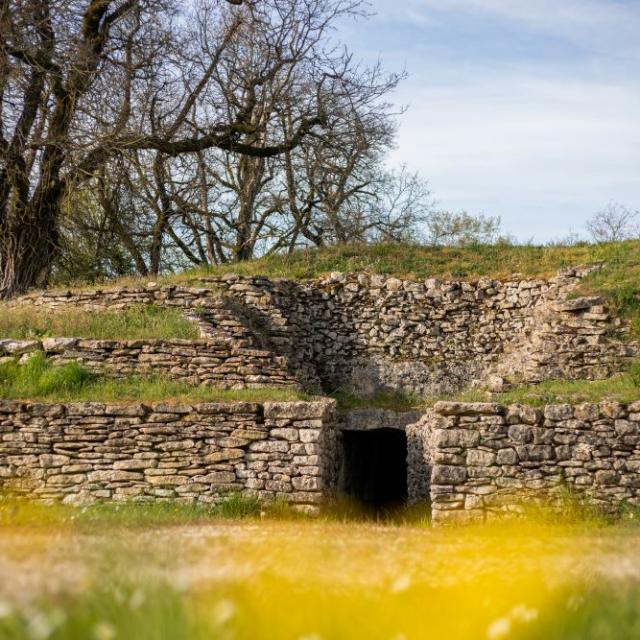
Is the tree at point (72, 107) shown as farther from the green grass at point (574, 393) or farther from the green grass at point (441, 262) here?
the green grass at point (574, 393)

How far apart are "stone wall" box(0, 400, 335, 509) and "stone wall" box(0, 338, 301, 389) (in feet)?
6.67

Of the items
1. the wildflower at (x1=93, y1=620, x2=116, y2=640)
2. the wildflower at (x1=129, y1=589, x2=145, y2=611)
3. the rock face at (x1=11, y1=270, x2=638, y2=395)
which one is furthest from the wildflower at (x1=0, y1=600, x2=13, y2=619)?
the rock face at (x1=11, y1=270, x2=638, y2=395)

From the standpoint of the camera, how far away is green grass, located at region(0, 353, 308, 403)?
1280 centimetres

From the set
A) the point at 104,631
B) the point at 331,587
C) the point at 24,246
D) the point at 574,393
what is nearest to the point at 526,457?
the point at 574,393

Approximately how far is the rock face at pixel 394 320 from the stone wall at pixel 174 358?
1761mm

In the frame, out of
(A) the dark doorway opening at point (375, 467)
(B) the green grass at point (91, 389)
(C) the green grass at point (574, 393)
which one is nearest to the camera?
(C) the green grass at point (574, 393)

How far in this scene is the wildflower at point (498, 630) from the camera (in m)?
3.91

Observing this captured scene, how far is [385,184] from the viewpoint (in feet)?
98.3

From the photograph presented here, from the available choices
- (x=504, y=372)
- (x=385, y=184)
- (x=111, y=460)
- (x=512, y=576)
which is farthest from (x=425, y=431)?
(x=385, y=184)

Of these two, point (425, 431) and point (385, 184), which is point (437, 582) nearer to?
point (425, 431)

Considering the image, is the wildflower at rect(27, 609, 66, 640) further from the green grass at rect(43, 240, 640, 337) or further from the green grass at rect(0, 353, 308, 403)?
the green grass at rect(43, 240, 640, 337)

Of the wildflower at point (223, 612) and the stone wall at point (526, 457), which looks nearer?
the wildflower at point (223, 612)

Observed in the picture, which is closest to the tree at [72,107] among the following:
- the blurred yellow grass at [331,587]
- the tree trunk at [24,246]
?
the tree trunk at [24,246]

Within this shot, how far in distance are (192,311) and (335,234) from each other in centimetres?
1245
